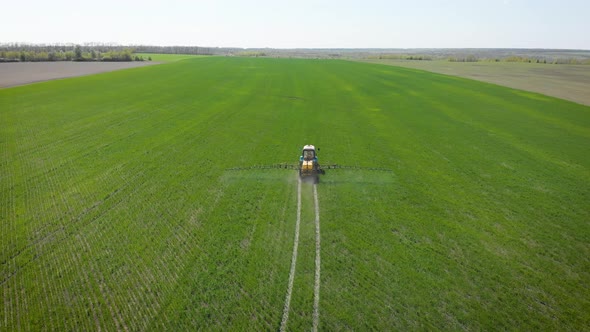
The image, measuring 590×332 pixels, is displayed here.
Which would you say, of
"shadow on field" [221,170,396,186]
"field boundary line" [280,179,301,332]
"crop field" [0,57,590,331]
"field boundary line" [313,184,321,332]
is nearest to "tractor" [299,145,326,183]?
"shadow on field" [221,170,396,186]

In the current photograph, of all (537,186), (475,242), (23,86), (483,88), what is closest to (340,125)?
(537,186)

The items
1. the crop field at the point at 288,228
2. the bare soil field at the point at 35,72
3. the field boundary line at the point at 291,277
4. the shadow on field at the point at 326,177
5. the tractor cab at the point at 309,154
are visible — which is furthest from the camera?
the bare soil field at the point at 35,72

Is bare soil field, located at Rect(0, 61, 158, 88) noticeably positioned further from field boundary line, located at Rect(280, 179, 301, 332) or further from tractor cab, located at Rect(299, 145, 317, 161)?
field boundary line, located at Rect(280, 179, 301, 332)

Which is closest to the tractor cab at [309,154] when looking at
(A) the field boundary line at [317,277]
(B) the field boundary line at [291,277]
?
(A) the field boundary line at [317,277]

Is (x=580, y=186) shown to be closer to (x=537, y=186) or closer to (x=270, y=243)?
(x=537, y=186)

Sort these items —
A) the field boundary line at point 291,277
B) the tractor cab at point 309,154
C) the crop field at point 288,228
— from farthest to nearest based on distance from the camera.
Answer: the tractor cab at point 309,154 → the crop field at point 288,228 → the field boundary line at point 291,277

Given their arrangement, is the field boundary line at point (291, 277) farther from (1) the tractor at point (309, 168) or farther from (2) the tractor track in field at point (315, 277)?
(1) the tractor at point (309, 168)

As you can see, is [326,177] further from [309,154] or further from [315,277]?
[315,277]

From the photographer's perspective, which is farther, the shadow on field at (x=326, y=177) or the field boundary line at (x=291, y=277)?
the shadow on field at (x=326, y=177)

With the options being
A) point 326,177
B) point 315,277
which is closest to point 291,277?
point 315,277
